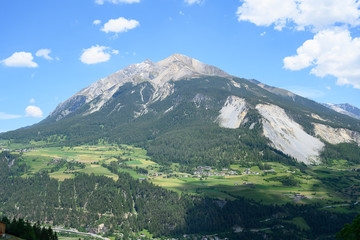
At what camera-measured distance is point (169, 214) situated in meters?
171

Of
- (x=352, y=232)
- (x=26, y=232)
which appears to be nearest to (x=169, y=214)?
(x=26, y=232)

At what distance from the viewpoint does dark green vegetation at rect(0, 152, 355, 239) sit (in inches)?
6053

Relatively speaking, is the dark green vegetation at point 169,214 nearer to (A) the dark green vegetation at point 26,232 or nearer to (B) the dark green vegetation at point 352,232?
(A) the dark green vegetation at point 26,232

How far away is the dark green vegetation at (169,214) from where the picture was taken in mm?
153750

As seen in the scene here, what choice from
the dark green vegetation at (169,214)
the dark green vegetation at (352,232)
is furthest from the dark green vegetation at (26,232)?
the dark green vegetation at (352,232)

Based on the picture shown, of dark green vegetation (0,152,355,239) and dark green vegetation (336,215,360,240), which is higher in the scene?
dark green vegetation (336,215,360,240)

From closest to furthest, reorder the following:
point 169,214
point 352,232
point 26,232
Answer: point 352,232 → point 26,232 → point 169,214

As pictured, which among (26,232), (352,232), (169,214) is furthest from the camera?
(169,214)

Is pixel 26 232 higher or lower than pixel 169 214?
higher

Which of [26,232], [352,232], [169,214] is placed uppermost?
[352,232]

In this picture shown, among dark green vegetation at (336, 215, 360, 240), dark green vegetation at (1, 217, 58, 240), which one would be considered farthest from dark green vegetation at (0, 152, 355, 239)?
dark green vegetation at (336, 215, 360, 240)

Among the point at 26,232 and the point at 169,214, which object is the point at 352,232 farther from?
the point at 169,214

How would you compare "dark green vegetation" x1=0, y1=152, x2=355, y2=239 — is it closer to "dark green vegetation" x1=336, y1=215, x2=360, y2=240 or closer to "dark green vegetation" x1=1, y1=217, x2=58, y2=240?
"dark green vegetation" x1=1, y1=217, x2=58, y2=240

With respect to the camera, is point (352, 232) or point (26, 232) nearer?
point (352, 232)
